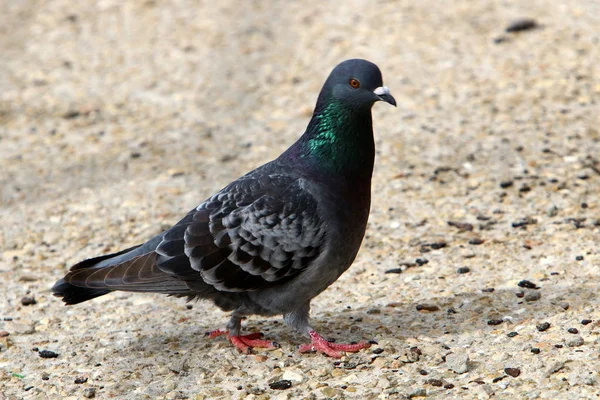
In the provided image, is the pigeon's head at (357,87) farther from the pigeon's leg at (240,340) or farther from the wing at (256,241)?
the pigeon's leg at (240,340)

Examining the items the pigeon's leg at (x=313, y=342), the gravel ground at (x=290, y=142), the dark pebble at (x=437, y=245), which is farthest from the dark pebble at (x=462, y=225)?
the pigeon's leg at (x=313, y=342)

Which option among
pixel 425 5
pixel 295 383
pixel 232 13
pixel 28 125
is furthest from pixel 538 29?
pixel 295 383

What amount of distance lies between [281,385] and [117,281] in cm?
110

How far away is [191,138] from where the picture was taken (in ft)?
28.5

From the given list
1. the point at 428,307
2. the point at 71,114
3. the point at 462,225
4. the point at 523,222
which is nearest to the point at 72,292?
the point at 428,307

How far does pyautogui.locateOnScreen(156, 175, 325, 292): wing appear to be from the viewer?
16.3 ft

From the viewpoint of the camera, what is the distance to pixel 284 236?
498 cm

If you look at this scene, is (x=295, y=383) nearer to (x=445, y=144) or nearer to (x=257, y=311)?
(x=257, y=311)

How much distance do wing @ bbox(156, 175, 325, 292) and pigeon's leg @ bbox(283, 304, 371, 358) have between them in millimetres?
261

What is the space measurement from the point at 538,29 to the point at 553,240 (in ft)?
14.3

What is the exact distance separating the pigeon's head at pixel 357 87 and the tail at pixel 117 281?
4.36 ft

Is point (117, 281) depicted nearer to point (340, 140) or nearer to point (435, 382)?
point (340, 140)

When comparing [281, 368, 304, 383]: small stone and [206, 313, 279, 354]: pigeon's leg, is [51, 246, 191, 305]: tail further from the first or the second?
[281, 368, 304, 383]: small stone

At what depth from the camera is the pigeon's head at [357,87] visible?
16.5 feet
